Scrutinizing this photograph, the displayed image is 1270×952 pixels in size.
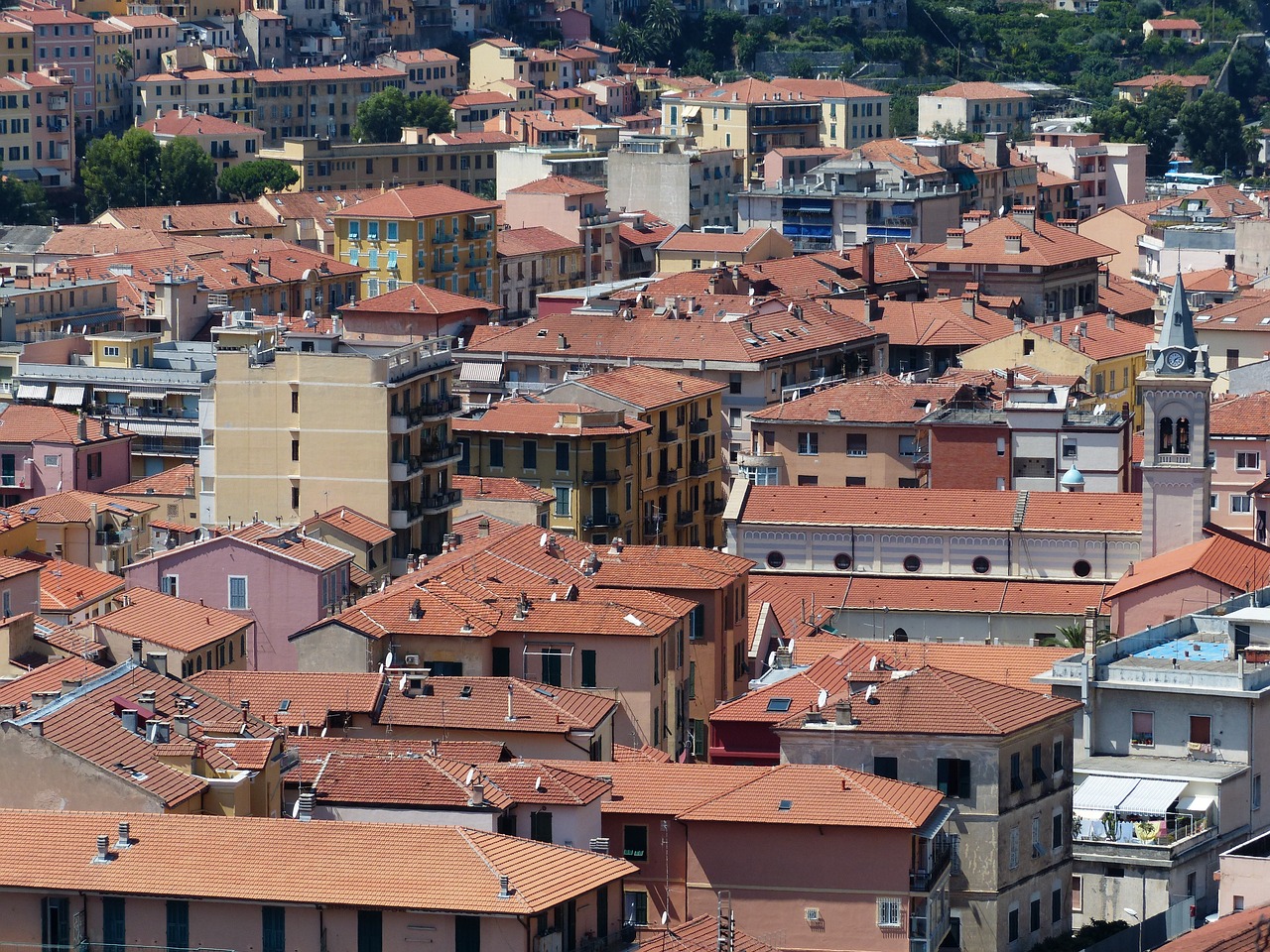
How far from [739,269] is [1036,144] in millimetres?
68572

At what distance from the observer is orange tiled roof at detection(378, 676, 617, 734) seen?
5862 cm

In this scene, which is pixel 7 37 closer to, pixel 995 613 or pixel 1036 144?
pixel 1036 144

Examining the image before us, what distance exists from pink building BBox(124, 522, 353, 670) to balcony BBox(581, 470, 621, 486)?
17.4m

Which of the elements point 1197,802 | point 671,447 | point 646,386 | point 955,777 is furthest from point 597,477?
point 955,777

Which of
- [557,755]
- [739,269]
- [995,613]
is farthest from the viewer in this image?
[739,269]

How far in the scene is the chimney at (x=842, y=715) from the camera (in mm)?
57500

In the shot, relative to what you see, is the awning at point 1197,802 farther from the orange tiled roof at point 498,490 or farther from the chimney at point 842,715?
the orange tiled roof at point 498,490

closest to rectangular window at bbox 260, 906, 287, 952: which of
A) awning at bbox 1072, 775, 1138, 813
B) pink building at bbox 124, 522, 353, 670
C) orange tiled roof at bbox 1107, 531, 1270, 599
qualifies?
awning at bbox 1072, 775, 1138, 813

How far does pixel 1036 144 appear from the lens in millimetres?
191375

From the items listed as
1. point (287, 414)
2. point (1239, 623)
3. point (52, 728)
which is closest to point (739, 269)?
point (287, 414)

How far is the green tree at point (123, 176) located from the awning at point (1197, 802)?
120 m

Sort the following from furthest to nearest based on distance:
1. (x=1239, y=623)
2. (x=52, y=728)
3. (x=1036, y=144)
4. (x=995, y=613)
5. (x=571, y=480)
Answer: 1. (x=1036, y=144)
2. (x=571, y=480)
3. (x=995, y=613)
4. (x=1239, y=623)
5. (x=52, y=728)

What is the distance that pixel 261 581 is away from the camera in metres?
71.7

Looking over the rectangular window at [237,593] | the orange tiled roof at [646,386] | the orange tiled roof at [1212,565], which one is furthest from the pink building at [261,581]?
the orange tiled roof at [646,386]
